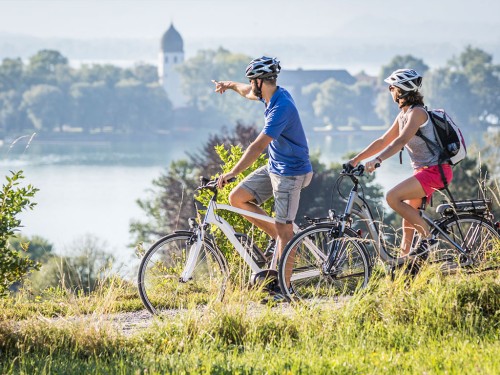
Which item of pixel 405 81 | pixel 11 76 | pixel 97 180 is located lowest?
pixel 97 180

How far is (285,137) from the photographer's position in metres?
5.84

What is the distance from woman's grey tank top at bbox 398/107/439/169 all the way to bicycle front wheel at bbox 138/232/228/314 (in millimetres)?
1388

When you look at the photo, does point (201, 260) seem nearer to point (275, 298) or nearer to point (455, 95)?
point (275, 298)

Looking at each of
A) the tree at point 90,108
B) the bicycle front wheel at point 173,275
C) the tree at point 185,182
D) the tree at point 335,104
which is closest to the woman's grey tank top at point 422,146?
the bicycle front wheel at point 173,275

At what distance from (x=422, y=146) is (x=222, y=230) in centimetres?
137

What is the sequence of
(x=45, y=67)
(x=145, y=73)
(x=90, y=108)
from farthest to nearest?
(x=145, y=73)
(x=45, y=67)
(x=90, y=108)

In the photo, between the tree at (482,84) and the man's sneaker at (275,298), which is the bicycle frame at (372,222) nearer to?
the man's sneaker at (275,298)

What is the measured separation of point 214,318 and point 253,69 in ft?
5.04

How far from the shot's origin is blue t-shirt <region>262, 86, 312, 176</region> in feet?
18.8

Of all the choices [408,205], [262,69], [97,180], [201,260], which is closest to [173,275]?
[201,260]

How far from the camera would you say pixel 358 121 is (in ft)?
590

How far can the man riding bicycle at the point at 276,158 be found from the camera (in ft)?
18.8

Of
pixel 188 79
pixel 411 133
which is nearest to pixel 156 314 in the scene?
pixel 411 133

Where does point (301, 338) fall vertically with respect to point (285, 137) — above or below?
below
